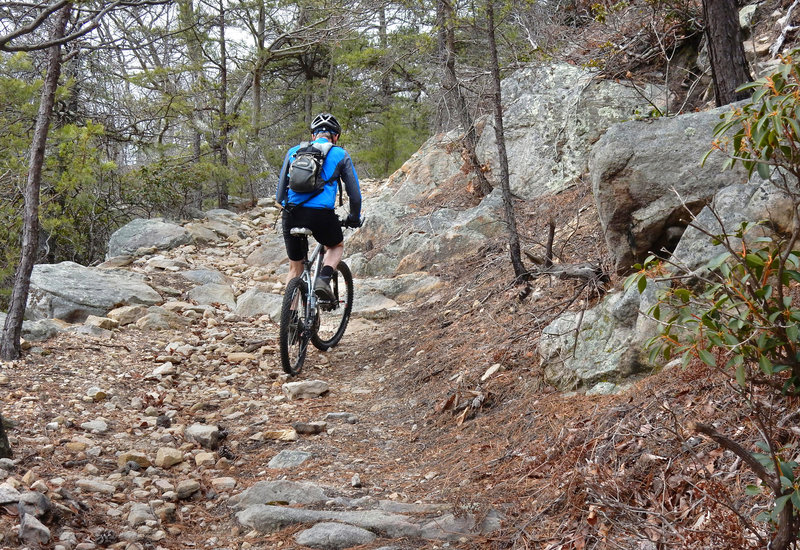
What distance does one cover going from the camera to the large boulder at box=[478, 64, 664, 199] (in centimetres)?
808

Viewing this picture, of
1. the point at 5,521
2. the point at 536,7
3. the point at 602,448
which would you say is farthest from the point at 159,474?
the point at 536,7

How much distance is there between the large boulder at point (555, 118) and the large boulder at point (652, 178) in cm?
356

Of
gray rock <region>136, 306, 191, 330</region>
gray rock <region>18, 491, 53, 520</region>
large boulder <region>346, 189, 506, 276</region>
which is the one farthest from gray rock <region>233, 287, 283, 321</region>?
gray rock <region>18, 491, 53, 520</region>

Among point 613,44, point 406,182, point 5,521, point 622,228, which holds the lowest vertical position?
point 5,521

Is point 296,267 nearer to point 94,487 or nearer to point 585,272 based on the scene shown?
point 585,272

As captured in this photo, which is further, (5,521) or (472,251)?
(472,251)

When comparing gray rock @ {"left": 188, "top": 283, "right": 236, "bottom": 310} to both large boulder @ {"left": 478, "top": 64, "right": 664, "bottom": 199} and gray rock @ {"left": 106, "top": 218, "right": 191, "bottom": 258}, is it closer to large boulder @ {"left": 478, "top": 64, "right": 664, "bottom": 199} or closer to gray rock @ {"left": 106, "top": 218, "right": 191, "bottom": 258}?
gray rock @ {"left": 106, "top": 218, "right": 191, "bottom": 258}

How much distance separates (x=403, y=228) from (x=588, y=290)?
618cm

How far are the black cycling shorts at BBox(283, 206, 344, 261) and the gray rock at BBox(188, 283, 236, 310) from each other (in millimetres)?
2810

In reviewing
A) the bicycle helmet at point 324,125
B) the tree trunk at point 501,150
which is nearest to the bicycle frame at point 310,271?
the bicycle helmet at point 324,125

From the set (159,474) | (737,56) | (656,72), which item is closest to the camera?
(159,474)

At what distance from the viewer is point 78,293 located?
7695 millimetres

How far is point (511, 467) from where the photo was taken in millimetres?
3324

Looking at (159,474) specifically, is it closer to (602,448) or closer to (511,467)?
(511,467)
